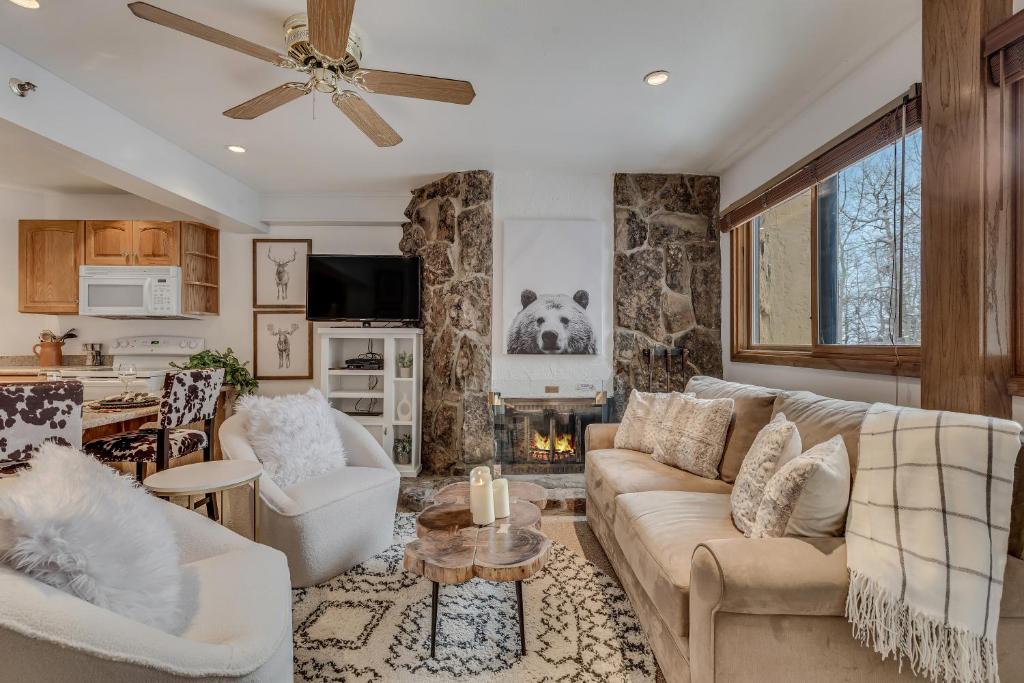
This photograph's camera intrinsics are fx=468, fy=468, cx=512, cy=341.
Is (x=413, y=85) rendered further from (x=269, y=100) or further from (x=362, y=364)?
(x=362, y=364)

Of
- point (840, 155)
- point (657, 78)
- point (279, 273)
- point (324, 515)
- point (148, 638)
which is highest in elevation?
point (657, 78)

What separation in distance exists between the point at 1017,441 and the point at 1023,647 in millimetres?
531

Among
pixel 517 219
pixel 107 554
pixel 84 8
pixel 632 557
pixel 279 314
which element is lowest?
pixel 632 557

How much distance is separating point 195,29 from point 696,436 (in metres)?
2.70

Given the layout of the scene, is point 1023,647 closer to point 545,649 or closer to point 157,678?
point 545,649

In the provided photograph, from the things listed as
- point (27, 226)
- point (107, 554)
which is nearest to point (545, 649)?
point (107, 554)

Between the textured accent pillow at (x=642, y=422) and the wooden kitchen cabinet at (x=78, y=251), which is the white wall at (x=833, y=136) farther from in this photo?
the wooden kitchen cabinet at (x=78, y=251)

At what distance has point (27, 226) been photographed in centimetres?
416

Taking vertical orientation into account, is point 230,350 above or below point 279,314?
below

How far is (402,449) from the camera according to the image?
402 centimetres

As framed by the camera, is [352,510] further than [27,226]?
No

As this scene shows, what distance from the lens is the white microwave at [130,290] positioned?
13.4 feet

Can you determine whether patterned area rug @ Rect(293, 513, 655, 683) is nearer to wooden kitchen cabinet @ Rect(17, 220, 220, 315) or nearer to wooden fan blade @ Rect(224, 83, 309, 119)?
wooden fan blade @ Rect(224, 83, 309, 119)

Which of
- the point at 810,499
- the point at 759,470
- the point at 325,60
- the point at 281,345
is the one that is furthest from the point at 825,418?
the point at 281,345
